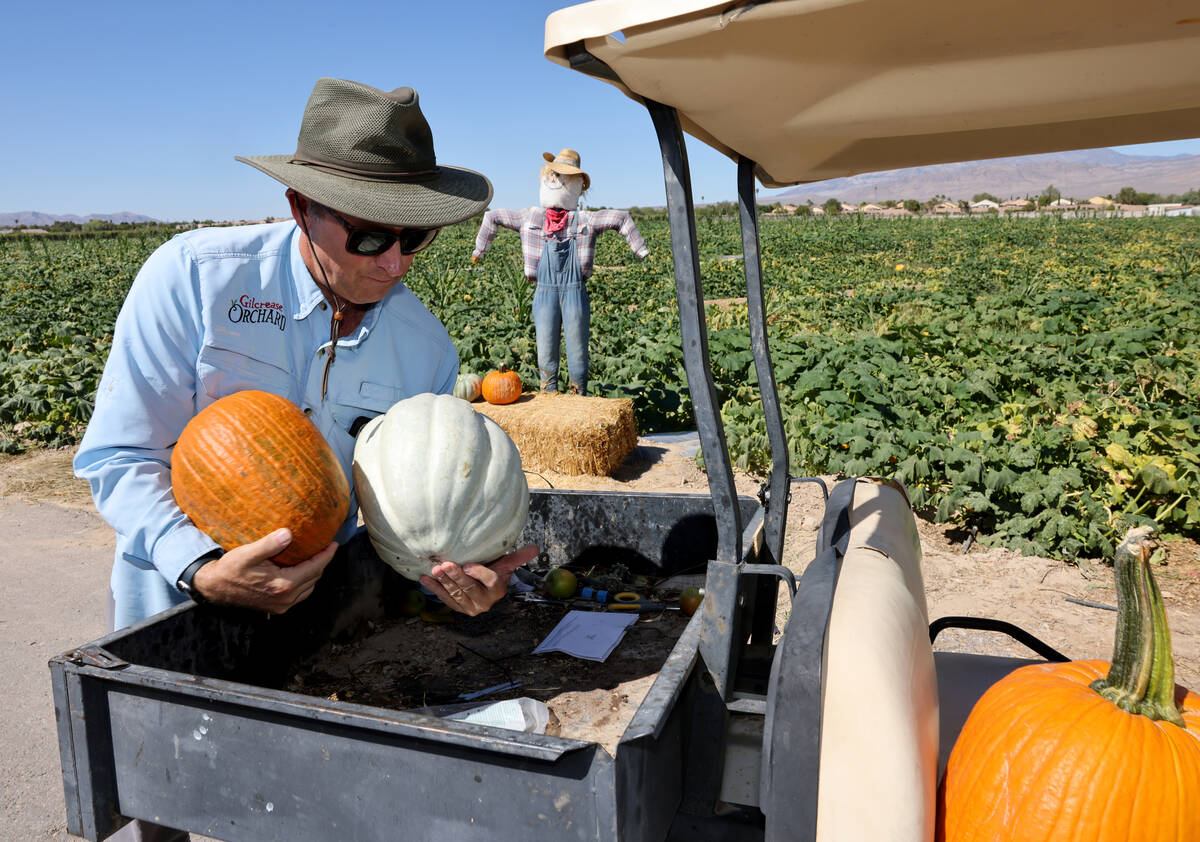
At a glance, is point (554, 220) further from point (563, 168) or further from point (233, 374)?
point (233, 374)

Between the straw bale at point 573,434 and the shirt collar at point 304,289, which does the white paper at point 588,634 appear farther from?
the straw bale at point 573,434

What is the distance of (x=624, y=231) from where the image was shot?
31.5 ft

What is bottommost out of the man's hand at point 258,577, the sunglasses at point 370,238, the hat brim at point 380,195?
the man's hand at point 258,577

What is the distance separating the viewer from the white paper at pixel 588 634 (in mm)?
2623

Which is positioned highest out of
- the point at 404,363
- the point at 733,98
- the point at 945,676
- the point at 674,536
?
the point at 733,98

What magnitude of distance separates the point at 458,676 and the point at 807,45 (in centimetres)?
202

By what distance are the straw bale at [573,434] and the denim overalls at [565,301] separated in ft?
4.35

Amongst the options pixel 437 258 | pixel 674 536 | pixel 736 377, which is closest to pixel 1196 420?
pixel 736 377

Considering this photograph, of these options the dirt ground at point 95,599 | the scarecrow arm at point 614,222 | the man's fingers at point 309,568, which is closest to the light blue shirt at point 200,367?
the man's fingers at point 309,568

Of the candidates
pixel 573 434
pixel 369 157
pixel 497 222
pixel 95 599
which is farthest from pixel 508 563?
pixel 497 222

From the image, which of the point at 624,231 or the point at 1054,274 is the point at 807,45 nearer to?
the point at 624,231

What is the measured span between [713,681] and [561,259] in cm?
751

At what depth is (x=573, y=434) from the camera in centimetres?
735

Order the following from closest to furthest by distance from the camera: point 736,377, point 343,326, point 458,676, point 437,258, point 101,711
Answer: point 101,711 < point 458,676 < point 343,326 < point 736,377 < point 437,258
